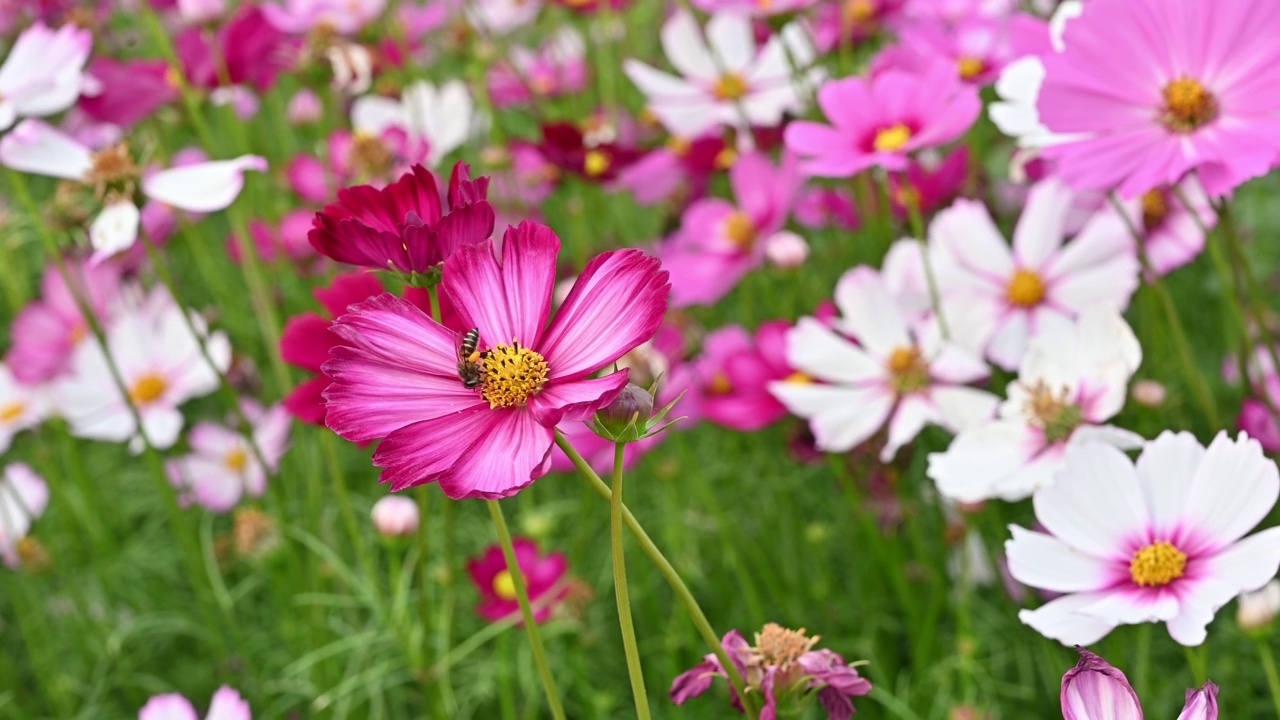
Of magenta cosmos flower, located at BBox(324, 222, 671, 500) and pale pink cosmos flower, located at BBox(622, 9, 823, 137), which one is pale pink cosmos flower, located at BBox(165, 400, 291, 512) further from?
magenta cosmos flower, located at BBox(324, 222, 671, 500)

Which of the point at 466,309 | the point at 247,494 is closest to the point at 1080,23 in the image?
the point at 466,309

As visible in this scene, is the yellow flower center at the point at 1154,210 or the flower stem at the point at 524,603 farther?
the yellow flower center at the point at 1154,210

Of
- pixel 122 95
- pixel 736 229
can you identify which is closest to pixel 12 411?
pixel 122 95

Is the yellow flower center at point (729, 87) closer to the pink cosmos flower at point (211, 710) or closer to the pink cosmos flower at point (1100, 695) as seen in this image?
the pink cosmos flower at point (211, 710)

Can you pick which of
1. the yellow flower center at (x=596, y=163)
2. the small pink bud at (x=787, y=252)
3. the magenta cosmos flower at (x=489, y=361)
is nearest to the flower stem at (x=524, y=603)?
the magenta cosmos flower at (x=489, y=361)

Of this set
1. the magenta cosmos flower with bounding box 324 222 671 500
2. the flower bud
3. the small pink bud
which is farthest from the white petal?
the small pink bud

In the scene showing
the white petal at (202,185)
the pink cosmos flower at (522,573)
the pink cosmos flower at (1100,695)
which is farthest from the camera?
the pink cosmos flower at (522,573)

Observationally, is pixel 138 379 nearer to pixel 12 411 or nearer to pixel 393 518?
pixel 12 411
